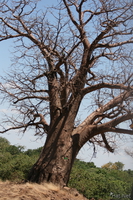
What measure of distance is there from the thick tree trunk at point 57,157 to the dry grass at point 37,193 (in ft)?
1.18

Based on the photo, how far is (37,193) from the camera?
6.61m

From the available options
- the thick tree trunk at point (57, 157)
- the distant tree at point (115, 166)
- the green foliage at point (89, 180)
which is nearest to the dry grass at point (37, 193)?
the thick tree trunk at point (57, 157)

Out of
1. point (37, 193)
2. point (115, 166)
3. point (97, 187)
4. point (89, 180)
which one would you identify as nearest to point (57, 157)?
point (37, 193)

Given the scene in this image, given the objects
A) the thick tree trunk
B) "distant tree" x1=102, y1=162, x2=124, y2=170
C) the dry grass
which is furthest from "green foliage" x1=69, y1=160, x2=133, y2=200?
"distant tree" x1=102, y1=162, x2=124, y2=170

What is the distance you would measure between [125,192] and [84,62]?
5.11 meters

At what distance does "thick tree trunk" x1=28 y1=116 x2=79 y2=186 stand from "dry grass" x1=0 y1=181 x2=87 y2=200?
359 mm

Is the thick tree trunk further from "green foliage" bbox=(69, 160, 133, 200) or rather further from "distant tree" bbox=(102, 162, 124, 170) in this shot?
"distant tree" bbox=(102, 162, 124, 170)

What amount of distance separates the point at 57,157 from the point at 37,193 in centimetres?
146

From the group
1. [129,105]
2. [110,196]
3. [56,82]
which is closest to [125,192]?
[110,196]

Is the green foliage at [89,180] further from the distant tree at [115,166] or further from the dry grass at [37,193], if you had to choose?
the distant tree at [115,166]

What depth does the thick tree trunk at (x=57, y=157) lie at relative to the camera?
304 inches

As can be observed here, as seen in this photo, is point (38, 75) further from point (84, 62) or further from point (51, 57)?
point (84, 62)

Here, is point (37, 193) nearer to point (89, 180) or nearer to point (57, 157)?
point (57, 157)

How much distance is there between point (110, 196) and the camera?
32.8ft
